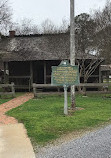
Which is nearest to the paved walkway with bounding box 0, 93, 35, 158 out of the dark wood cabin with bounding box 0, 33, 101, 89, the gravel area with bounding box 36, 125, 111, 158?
the gravel area with bounding box 36, 125, 111, 158

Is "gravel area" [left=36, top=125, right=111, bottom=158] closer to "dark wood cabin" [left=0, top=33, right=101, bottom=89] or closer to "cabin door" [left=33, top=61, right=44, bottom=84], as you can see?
"dark wood cabin" [left=0, top=33, right=101, bottom=89]

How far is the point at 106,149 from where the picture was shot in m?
4.96

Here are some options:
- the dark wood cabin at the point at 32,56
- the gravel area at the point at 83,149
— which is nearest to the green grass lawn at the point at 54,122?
the gravel area at the point at 83,149

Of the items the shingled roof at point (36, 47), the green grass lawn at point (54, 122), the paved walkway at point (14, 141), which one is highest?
the shingled roof at point (36, 47)

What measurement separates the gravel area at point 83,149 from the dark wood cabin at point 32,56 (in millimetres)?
12996

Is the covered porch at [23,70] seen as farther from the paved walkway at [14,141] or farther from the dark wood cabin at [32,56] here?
the paved walkway at [14,141]

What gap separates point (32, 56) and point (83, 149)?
52.6 feet

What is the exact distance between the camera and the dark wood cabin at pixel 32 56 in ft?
64.4

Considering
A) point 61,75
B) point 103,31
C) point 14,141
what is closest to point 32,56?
point 103,31

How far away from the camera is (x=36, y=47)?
2206 cm

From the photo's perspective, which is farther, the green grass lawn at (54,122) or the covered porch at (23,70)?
the covered porch at (23,70)

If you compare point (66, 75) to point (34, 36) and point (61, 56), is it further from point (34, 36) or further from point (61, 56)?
point (34, 36)

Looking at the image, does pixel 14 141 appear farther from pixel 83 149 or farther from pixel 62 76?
pixel 62 76

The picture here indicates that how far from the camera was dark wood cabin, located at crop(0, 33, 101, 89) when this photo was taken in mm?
19641
